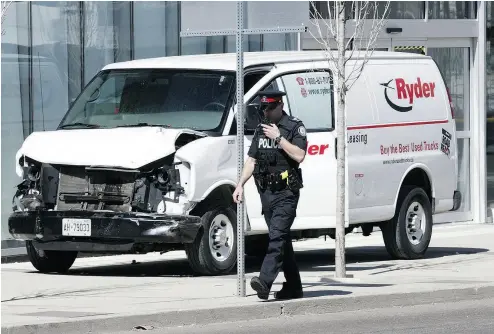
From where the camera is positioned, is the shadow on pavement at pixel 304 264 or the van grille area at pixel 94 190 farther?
the shadow on pavement at pixel 304 264

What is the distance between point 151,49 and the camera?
1788 cm

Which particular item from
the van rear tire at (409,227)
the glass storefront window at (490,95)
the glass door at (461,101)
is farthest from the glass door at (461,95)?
the van rear tire at (409,227)

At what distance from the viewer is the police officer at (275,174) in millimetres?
11320

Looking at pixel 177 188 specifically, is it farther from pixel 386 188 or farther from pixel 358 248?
pixel 358 248

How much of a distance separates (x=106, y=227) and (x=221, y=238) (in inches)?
51.7

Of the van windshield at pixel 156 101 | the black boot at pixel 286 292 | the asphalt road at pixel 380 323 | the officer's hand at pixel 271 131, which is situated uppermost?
the van windshield at pixel 156 101

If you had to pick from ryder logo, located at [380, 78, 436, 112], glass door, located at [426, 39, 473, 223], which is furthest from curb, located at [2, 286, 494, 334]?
glass door, located at [426, 39, 473, 223]

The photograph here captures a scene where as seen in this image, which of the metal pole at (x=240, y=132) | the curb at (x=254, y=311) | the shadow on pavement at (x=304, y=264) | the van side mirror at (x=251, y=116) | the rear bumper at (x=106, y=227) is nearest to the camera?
the curb at (x=254, y=311)

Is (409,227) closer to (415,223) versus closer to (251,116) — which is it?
(415,223)

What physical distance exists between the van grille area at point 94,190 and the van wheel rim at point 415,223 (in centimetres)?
422

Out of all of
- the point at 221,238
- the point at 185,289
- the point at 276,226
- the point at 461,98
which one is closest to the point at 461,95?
the point at 461,98

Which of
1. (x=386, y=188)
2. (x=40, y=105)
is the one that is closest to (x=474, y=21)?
(x=386, y=188)

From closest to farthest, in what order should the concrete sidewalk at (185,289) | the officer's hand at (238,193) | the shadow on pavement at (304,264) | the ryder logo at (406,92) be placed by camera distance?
the concrete sidewalk at (185,289), the officer's hand at (238,193), the shadow on pavement at (304,264), the ryder logo at (406,92)

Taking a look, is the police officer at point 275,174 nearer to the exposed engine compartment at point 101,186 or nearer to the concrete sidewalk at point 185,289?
the concrete sidewalk at point 185,289
